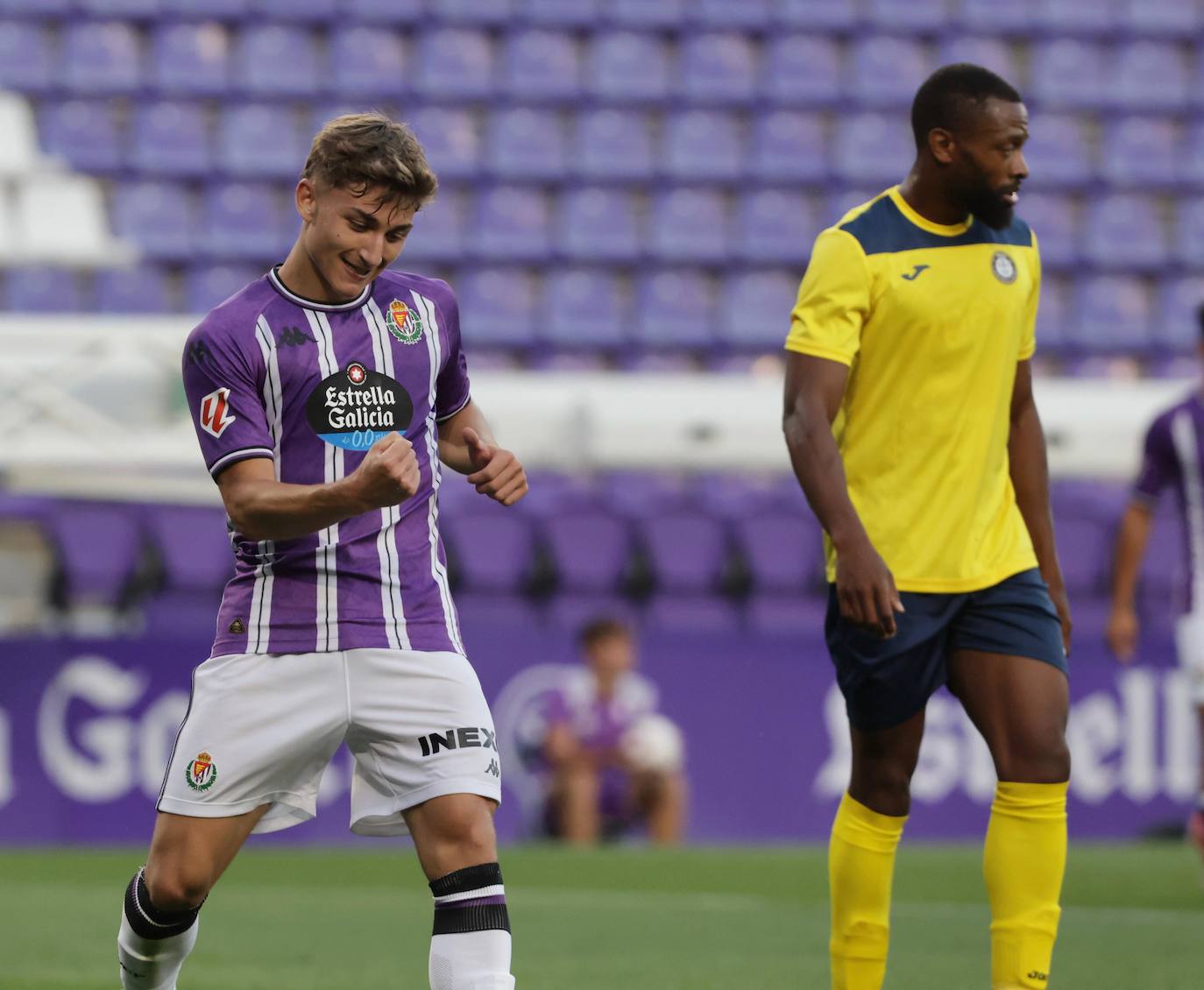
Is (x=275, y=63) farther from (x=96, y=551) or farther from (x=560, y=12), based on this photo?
(x=96, y=551)

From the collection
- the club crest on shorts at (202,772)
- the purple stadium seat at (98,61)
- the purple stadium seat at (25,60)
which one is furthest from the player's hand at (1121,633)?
the purple stadium seat at (25,60)

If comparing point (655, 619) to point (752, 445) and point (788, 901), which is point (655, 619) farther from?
point (788, 901)

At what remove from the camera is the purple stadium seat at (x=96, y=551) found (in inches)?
432

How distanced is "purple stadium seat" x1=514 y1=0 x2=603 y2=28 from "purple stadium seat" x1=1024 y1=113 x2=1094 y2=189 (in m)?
3.56

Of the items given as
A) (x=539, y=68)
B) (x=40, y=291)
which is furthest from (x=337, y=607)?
(x=539, y=68)

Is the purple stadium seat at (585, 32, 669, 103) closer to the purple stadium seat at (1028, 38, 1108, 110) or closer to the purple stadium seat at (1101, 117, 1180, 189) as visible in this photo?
the purple stadium seat at (1028, 38, 1108, 110)

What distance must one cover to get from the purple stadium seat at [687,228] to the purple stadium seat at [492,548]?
3726mm

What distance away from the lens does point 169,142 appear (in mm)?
14664

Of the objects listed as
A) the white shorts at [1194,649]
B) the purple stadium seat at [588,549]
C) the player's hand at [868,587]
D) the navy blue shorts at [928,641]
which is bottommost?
the purple stadium seat at [588,549]

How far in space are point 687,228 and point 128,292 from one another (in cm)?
413

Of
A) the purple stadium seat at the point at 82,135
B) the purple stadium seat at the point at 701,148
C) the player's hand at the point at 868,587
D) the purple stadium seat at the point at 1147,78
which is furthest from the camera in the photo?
the purple stadium seat at the point at 1147,78

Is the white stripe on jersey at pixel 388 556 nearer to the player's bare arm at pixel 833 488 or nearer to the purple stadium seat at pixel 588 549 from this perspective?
the player's bare arm at pixel 833 488

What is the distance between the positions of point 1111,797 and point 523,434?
12.0ft

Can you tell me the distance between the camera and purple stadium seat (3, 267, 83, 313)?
1357 cm
